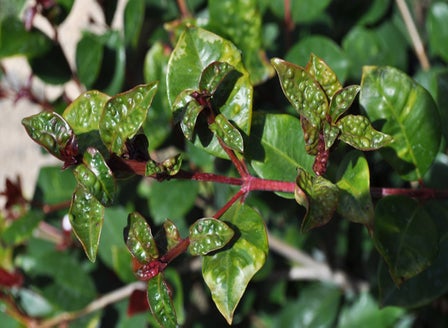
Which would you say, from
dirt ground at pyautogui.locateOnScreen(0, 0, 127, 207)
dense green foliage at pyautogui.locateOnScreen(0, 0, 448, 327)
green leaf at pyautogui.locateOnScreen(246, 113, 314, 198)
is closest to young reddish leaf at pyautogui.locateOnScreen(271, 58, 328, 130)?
dense green foliage at pyautogui.locateOnScreen(0, 0, 448, 327)

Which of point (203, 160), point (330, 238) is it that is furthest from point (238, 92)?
point (330, 238)

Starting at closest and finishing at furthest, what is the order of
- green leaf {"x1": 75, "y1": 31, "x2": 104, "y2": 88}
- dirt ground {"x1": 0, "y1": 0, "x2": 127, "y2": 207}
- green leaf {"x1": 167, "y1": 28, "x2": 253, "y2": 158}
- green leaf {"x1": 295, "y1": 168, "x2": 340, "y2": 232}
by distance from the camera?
1. green leaf {"x1": 295, "y1": 168, "x2": 340, "y2": 232}
2. green leaf {"x1": 167, "y1": 28, "x2": 253, "y2": 158}
3. green leaf {"x1": 75, "y1": 31, "x2": 104, "y2": 88}
4. dirt ground {"x1": 0, "y1": 0, "x2": 127, "y2": 207}

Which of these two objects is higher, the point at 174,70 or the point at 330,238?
the point at 174,70

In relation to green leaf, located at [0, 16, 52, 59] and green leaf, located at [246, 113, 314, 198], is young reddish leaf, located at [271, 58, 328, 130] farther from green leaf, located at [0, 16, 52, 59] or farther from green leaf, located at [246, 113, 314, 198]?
green leaf, located at [0, 16, 52, 59]

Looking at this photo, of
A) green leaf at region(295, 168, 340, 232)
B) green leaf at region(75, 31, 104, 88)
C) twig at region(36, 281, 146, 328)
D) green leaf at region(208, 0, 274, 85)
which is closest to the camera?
green leaf at region(295, 168, 340, 232)

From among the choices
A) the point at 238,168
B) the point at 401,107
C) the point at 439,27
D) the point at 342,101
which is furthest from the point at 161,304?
the point at 439,27

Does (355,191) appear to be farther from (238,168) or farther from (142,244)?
(142,244)

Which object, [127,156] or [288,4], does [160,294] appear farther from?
[288,4]
